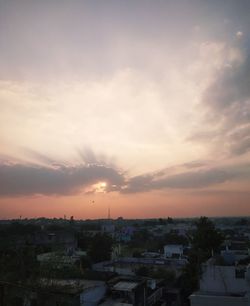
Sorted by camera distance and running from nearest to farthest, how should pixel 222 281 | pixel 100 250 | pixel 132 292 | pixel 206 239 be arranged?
pixel 222 281
pixel 132 292
pixel 206 239
pixel 100 250

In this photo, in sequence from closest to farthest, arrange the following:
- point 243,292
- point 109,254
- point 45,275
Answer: point 45,275, point 243,292, point 109,254

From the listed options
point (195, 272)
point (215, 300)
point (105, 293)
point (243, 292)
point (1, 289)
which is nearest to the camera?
point (1, 289)

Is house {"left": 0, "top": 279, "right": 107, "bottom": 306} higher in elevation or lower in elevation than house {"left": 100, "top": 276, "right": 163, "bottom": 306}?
higher

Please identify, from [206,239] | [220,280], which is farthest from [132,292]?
[206,239]

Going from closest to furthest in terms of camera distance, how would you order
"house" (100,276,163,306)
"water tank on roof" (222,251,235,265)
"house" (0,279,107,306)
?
"house" (0,279,107,306) < "house" (100,276,163,306) < "water tank on roof" (222,251,235,265)

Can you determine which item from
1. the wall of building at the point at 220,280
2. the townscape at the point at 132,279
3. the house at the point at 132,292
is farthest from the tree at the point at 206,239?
the wall of building at the point at 220,280

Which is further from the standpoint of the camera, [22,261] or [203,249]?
[203,249]

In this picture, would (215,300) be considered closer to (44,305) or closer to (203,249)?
(44,305)

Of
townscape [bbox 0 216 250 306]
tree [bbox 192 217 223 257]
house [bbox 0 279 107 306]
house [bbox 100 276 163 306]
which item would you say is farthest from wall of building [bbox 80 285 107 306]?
tree [bbox 192 217 223 257]

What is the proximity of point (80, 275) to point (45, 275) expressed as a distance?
1192cm

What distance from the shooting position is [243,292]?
19906 mm

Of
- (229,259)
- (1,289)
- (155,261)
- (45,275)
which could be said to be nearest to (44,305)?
(45,275)

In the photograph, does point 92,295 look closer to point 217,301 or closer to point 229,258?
point 217,301

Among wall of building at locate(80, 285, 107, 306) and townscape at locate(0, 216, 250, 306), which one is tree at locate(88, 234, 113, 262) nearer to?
townscape at locate(0, 216, 250, 306)
